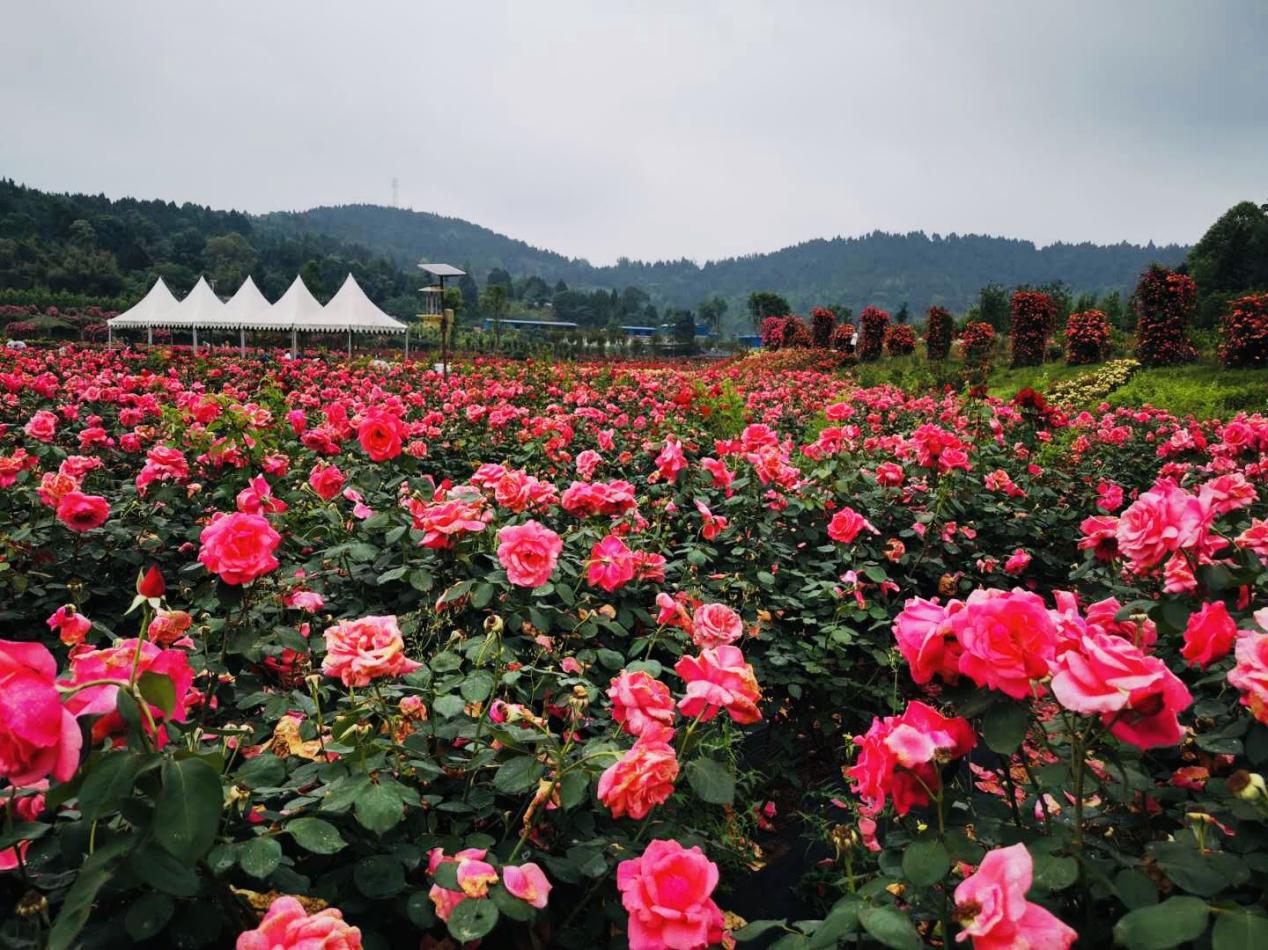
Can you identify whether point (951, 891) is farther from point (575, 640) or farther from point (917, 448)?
Result: point (917, 448)

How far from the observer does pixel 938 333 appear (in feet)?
55.3

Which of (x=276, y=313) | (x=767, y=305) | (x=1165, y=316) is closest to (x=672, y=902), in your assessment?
(x=1165, y=316)

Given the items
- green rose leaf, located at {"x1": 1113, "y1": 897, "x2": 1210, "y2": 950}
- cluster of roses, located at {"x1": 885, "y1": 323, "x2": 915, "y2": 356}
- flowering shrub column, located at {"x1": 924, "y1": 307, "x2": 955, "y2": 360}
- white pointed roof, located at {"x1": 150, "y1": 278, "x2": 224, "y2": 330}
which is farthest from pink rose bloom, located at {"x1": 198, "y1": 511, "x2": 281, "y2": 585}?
white pointed roof, located at {"x1": 150, "y1": 278, "x2": 224, "y2": 330}

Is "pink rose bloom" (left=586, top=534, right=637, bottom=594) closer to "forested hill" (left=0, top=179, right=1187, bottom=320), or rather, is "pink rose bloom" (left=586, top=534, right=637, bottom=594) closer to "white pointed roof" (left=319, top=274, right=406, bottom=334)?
"white pointed roof" (left=319, top=274, right=406, bottom=334)

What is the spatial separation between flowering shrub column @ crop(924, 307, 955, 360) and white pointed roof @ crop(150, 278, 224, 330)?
2048cm

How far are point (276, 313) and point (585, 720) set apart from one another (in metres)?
24.1

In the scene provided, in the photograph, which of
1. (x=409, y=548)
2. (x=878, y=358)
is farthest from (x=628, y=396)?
(x=878, y=358)

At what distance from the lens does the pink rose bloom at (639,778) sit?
3.10 feet

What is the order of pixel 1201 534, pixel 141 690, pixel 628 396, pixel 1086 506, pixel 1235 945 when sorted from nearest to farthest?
pixel 1235 945
pixel 141 690
pixel 1201 534
pixel 1086 506
pixel 628 396

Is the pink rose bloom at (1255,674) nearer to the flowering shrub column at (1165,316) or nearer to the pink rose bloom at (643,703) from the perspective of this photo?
the pink rose bloom at (643,703)

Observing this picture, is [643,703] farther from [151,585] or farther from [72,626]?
[72,626]

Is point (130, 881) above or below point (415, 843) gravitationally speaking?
above

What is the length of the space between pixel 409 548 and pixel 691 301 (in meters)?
150

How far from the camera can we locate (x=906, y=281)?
144 metres
